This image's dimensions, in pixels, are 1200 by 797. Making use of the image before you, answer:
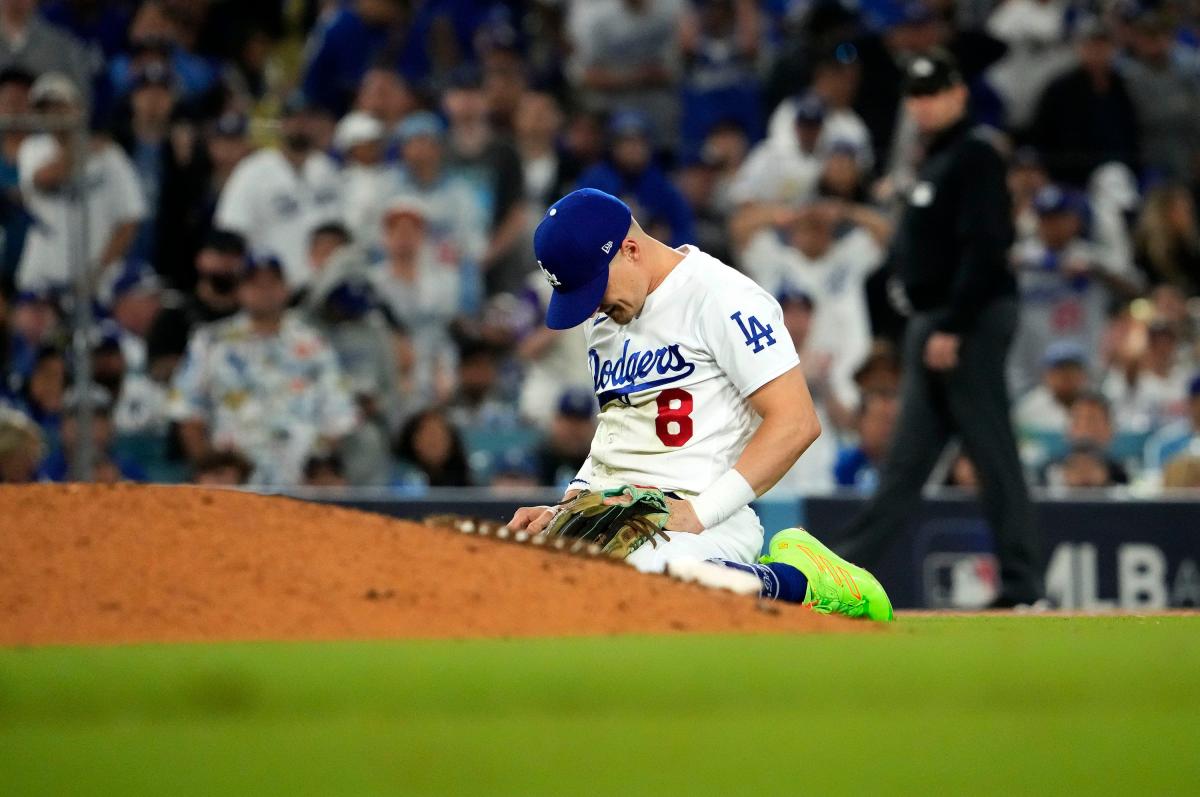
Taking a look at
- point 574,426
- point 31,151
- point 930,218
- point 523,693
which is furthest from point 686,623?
point 31,151

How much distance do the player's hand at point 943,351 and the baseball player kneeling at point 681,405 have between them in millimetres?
2786

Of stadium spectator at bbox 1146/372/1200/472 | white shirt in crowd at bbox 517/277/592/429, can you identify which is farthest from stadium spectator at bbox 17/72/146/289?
stadium spectator at bbox 1146/372/1200/472

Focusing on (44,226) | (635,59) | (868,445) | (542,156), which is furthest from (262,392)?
(635,59)

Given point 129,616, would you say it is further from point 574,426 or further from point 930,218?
point 574,426

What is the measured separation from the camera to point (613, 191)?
12039 millimetres

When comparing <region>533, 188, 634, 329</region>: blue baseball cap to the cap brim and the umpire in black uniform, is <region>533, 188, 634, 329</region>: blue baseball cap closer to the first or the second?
the cap brim

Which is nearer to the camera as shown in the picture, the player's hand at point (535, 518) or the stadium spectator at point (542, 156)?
the player's hand at point (535, 518)

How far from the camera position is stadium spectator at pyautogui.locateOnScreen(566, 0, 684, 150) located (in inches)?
540

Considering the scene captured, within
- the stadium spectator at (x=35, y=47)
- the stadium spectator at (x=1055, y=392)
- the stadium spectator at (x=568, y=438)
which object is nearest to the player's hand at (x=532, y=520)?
the stadium spectator at (x=568, y=438)

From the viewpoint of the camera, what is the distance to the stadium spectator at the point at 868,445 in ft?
35.1

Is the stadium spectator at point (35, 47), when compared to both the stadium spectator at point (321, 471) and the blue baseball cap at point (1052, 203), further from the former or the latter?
the blue baseball cap at point (1052, 203)

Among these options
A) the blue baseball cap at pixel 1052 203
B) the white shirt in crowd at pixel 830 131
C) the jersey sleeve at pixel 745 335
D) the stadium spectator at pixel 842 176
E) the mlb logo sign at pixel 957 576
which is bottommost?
the mlb logo sign at pixel 957 576

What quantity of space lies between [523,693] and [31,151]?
24.4 feet

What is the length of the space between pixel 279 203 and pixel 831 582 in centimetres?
696
